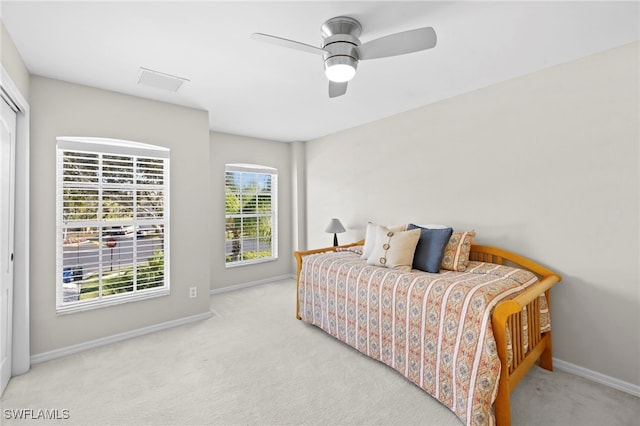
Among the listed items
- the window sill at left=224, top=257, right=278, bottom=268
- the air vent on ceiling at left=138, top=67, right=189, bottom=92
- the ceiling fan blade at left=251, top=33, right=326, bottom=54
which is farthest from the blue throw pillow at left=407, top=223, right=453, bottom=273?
the window sill at left=224, top=257, right=278, bottom=268

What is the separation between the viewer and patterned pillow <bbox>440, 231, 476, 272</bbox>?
2648 millimetres

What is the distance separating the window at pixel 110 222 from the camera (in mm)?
2771

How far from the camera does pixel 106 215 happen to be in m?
3.00

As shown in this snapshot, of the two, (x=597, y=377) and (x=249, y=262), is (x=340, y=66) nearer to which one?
(x=597, y=377)

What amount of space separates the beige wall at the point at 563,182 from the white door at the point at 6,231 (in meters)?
3.69

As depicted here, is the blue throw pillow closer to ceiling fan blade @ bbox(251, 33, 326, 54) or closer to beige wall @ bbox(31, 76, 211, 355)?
ceiling fan blade @ bbox(251, 33, 326, 54)

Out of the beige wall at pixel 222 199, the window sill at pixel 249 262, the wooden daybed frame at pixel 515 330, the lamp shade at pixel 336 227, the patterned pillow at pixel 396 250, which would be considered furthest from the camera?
the window sill at pixel 249 262

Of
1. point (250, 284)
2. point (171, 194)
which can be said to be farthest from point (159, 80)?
point (250, 284)

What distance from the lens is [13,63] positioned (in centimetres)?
211

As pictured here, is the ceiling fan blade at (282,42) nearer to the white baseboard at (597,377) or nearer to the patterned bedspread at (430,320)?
the patterned bedspread at (430,320)

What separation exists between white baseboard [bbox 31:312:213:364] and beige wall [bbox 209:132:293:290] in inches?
43.2

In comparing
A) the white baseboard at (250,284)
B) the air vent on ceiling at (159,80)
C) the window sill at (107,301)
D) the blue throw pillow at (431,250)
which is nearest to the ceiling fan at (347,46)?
the air vent on ceiling at (159,80)

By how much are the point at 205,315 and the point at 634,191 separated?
164 inches

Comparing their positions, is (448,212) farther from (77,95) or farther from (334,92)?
(77,95)
